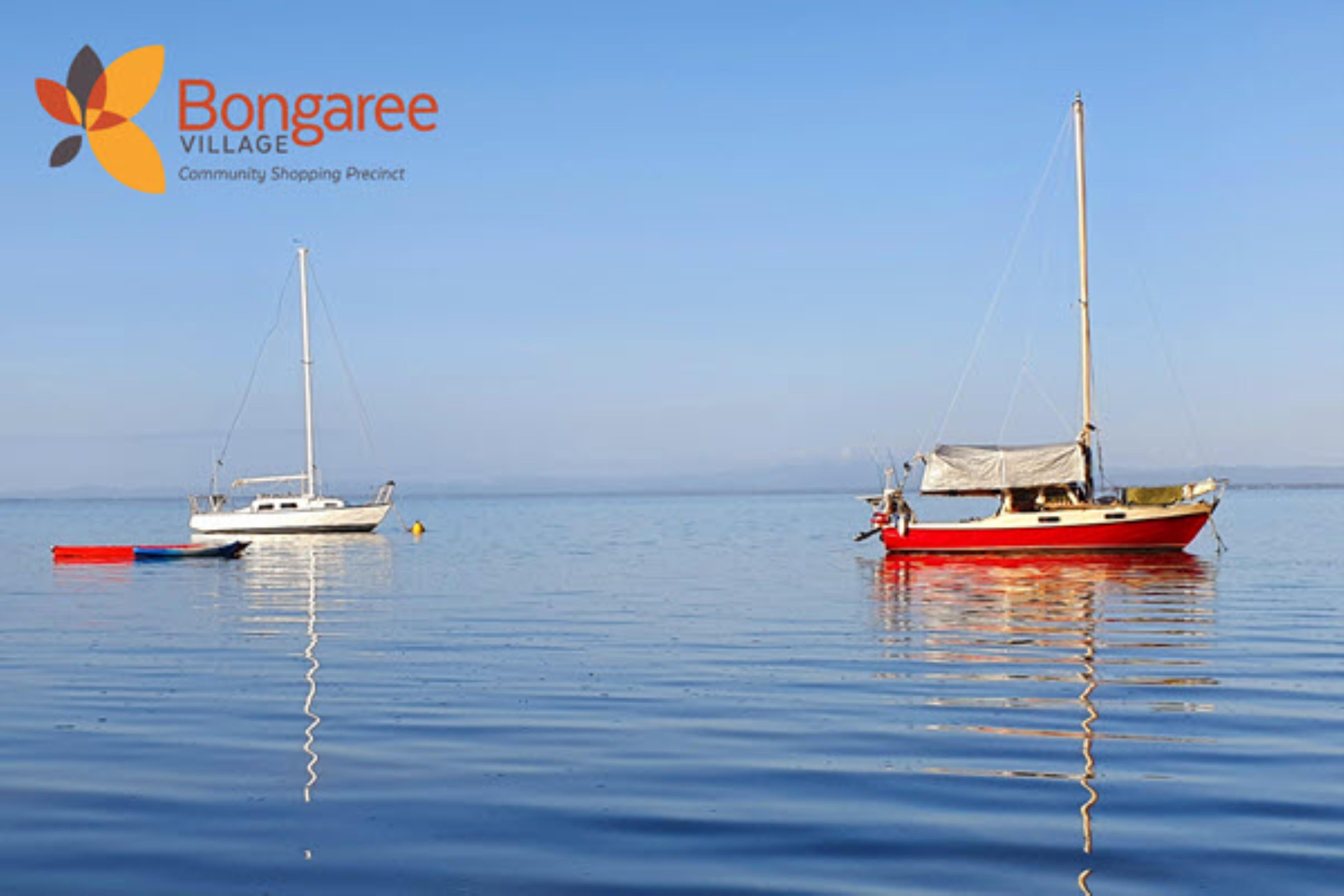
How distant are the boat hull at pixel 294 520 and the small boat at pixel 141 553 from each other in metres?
28.8

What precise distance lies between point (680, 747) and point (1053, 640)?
45.0 feet

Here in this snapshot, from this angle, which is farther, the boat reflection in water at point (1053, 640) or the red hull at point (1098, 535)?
the red hull at point (1098, 535)

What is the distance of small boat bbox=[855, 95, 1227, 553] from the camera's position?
183 feet

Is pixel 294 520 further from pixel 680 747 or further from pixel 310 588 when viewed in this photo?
pixel 680 747

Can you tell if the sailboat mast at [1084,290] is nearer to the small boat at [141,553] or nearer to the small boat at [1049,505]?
the small boat at [1049,505]

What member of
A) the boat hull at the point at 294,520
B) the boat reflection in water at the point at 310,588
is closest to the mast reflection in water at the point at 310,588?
the boat reflection in water at the point at 310,588

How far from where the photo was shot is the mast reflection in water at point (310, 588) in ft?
68.4

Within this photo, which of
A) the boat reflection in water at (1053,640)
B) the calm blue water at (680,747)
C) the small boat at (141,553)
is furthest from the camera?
the small boat at (141,553)

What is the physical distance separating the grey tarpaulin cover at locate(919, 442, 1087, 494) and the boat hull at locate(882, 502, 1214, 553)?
1372mm

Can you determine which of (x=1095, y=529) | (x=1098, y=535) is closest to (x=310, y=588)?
(x=1095, y=529)

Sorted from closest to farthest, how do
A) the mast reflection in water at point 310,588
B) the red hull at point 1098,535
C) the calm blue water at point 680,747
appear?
1. the calm blue water at point 680,747
2. the mast reflection in water at point 310,588
3. the red hull at point 1098,535

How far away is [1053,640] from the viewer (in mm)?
27344

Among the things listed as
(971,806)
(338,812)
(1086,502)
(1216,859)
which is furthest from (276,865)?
(1086,502)

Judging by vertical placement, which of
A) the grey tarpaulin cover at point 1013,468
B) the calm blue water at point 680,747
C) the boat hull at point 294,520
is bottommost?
the boat hull at point 294,520
